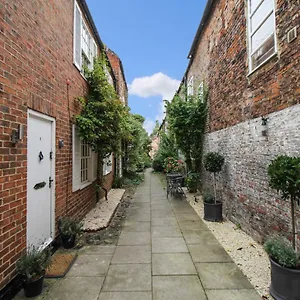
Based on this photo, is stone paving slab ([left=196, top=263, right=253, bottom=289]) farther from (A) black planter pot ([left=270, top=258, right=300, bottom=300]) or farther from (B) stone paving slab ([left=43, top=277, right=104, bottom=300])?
(B) stone paving slab ([left=43, top=277, right=104, bottom=300])

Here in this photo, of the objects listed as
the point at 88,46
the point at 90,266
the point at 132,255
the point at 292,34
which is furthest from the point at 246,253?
the point at 88,46

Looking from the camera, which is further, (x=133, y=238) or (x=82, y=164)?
(x=82, y=164)

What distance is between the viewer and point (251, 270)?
3141 millimetres

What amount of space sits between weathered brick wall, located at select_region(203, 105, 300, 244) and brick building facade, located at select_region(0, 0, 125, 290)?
12.2ft

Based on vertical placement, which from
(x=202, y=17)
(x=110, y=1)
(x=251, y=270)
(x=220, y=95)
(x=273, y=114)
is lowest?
(x=251, y=270)

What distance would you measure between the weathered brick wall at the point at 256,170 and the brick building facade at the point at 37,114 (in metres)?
3.72

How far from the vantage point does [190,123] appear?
825 cm

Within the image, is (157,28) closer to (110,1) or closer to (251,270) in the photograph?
(110,1)

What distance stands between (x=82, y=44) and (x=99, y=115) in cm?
191

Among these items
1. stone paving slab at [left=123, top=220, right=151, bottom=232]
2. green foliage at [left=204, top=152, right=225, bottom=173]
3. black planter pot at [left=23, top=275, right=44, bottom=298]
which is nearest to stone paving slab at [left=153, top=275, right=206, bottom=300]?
black planter pot at [left=23, top=275, right=44, bottom=298]

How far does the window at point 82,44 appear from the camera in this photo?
5.05 metres

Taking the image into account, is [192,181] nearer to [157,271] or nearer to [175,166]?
[175,166]

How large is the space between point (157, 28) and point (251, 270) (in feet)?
37.0

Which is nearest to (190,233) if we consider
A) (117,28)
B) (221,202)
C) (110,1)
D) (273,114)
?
(221,202)
